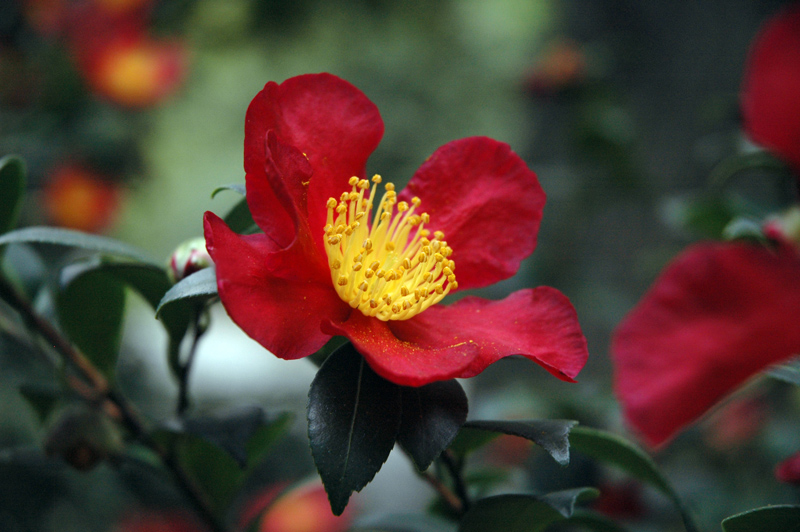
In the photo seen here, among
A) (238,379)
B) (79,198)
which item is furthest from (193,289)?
(238,379)

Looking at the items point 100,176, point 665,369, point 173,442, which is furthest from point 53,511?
point 665,369

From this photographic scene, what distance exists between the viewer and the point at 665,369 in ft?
1.23

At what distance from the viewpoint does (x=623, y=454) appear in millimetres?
513

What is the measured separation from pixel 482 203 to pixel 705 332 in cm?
21

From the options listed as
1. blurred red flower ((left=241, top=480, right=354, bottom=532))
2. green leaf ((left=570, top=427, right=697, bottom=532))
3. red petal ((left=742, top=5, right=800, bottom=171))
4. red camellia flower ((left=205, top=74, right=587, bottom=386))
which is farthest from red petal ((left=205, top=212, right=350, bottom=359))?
blurred red flower ((left=241, top=480, right=354, bottom=532))

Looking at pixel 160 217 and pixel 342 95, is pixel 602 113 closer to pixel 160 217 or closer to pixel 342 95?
pixel 342 95

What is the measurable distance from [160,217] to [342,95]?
9.13 ft

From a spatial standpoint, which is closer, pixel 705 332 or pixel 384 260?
pixel 705 332

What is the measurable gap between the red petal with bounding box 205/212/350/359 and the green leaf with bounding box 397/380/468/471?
0.24ft

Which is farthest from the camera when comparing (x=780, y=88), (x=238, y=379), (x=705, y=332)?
(x=238, y=379)

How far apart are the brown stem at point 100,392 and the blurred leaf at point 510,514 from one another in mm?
254

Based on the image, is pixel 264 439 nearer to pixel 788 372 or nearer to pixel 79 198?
pixel 788 372

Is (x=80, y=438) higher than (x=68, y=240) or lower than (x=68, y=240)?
lower

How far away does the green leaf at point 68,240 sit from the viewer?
45 cm
